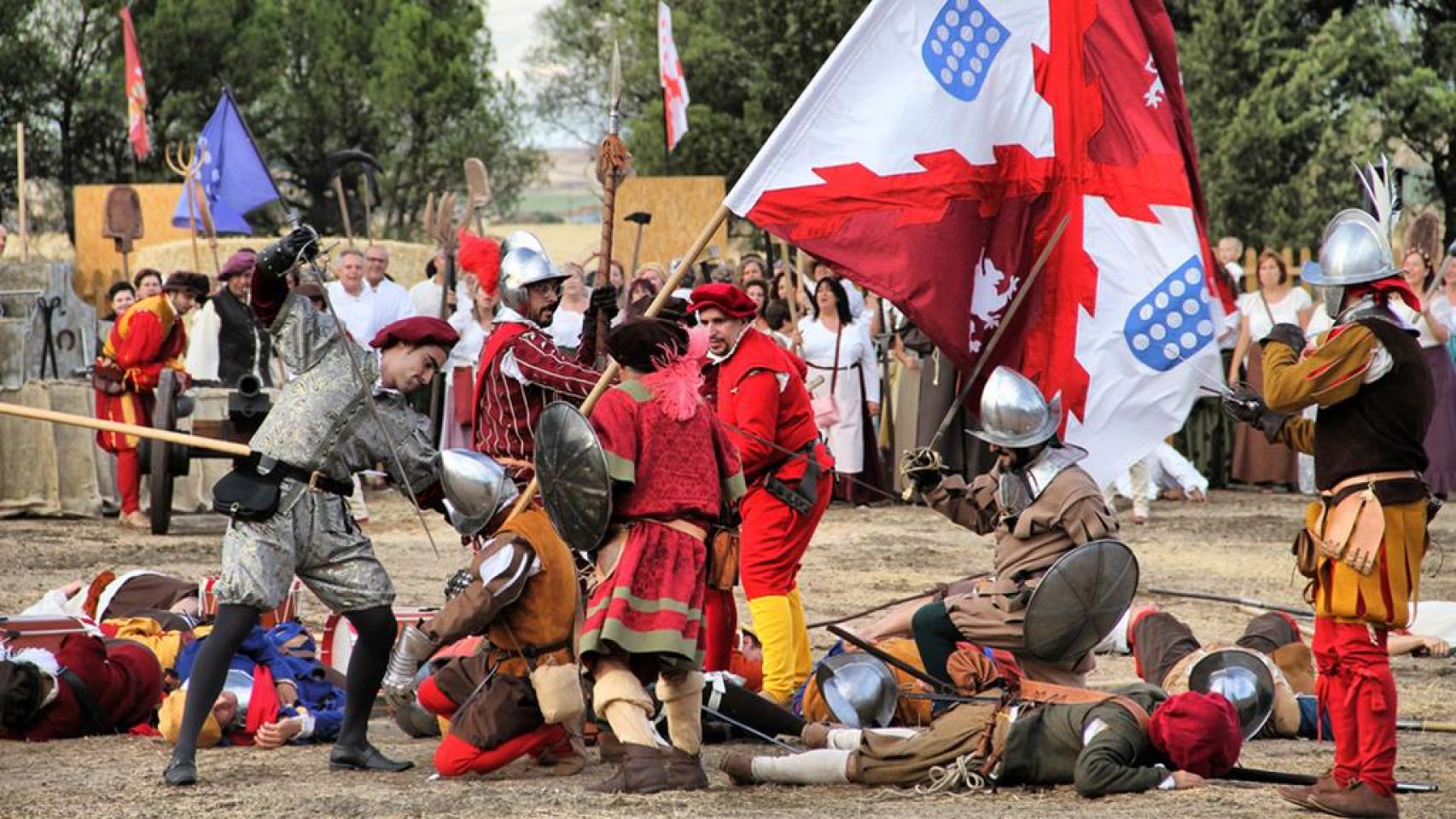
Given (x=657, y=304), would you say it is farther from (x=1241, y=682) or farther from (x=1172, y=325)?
(x=1241, y=682)

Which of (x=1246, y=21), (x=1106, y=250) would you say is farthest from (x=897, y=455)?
(x=1246, y=21)

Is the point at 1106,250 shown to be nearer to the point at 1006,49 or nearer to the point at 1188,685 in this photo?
the point at 1006,49

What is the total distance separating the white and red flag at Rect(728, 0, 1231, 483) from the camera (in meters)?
7.42

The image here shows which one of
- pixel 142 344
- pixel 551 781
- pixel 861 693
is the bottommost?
pixel 551 781

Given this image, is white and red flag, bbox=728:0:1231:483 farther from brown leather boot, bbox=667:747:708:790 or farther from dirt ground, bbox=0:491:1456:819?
brown leather boot, bbox=667:747:708:790

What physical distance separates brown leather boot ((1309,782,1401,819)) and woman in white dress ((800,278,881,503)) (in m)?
9.04

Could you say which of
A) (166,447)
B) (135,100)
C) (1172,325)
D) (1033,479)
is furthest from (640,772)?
(135,100)

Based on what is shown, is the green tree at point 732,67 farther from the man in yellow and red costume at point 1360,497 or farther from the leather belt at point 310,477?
the man in yellow and red costume at point 1360,497

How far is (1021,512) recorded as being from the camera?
7.16m

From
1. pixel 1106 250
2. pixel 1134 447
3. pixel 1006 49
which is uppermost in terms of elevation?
pixel 1006 49

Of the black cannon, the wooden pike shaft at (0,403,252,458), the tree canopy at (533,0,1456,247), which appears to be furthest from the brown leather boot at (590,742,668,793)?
the tree canopy at (533,0,1456,247)

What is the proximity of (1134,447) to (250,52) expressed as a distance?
93.8 feet

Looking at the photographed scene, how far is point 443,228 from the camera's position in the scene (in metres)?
17.4

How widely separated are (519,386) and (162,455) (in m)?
6.27
